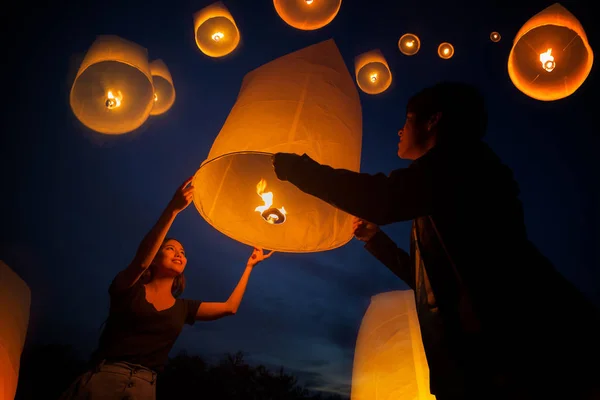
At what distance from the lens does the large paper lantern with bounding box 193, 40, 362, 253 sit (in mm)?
1805

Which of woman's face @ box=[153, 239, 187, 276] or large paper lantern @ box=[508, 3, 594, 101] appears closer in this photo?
large paper lantern @ box=[508, 3, 594, 101]

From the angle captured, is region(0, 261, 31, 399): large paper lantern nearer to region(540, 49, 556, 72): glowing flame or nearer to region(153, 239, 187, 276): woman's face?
region(153, 239, 187, 276): woman's face

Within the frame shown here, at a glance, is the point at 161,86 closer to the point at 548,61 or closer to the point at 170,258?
the point at 170,258

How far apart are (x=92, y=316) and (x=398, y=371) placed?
28.5 meters

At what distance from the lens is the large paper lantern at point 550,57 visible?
307 centimetres

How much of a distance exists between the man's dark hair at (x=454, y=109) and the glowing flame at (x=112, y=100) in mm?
2383

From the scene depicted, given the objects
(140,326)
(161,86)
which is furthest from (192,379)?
(140,326)

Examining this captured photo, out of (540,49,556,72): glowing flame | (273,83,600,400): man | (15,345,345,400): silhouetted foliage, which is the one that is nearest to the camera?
(273,83,600,400): man

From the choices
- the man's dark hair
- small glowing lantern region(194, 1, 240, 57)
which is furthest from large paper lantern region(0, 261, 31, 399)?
the man's dark hair

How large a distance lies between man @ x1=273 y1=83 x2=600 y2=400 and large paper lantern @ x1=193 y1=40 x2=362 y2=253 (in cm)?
21

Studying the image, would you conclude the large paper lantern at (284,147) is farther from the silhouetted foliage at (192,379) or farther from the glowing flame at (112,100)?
the silhouetted foliage at (192,379)

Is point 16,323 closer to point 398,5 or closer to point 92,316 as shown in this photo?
point 398,5

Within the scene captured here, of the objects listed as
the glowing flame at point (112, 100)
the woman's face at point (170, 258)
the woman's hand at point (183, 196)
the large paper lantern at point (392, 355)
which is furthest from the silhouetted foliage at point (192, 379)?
the woman's hand at point (183, 196)

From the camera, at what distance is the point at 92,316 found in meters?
25.6
